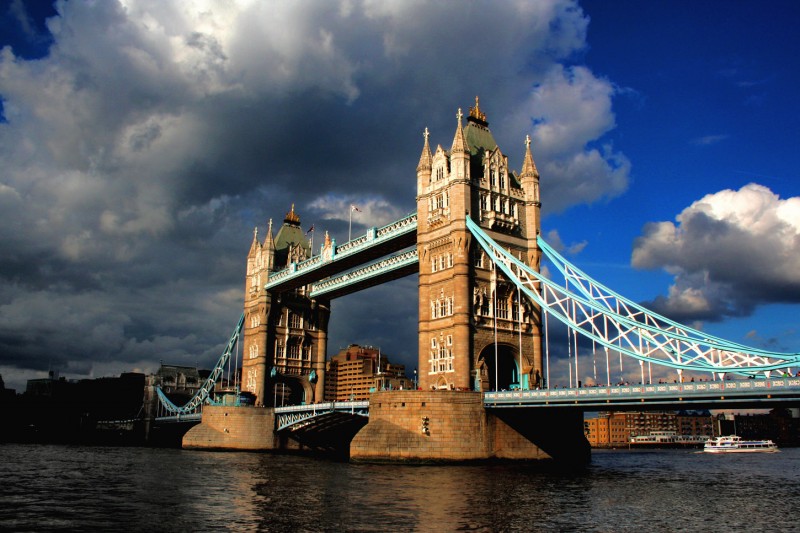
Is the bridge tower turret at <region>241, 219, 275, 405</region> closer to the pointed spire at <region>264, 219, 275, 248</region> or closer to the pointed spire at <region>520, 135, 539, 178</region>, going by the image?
the pointed spire at <region>264, 219, 275, 248</region>

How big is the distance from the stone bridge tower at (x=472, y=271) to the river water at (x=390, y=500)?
38.7 feet

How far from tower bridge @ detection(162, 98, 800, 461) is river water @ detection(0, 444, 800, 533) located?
14.2 feet

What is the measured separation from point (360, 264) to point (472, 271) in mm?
23848

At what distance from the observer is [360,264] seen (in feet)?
272

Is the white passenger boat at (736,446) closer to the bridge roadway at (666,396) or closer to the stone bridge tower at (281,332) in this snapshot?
the stone bridge tower at (281,332)

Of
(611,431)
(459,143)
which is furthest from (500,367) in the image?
(611,431)

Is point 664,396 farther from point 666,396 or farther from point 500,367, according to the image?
point 500,367

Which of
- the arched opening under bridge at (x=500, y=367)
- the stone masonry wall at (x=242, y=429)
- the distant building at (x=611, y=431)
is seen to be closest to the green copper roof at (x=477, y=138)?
the arched opening under bridge at (x=500, y=367)

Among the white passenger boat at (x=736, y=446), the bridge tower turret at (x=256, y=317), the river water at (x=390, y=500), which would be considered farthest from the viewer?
the white passenger boat at (x=736, y=446)

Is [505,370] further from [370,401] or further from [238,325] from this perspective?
[238,325]

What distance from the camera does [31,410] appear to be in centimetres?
18325

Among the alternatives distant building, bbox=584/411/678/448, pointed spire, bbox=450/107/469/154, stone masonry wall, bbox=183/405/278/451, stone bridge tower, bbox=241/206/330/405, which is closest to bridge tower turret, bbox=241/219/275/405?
stone bridge tower, bbox=241/206/330/405

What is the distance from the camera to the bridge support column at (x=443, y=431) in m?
52.9

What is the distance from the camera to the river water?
26.7 meters
